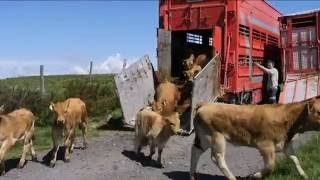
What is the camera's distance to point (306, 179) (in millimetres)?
8148

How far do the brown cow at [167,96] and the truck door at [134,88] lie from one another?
33 centimetres

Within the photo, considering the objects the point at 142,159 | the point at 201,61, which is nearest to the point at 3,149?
the point at 142,159

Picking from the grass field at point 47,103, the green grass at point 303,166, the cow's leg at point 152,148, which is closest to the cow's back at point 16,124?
the grass field at point 47,103

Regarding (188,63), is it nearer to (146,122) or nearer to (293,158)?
(146,122)

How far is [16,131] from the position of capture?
10414mm

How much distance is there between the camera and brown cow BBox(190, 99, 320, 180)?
27.2 ft

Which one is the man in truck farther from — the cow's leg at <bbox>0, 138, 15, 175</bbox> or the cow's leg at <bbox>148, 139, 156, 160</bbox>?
the cow's leg at <bbox>0, 138, 15, 175</bbox>

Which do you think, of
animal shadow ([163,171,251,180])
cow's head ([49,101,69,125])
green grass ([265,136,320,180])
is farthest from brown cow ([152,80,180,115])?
green grass ([265,136,320,180])

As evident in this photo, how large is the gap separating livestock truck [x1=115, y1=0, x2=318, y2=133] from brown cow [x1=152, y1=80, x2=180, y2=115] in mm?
372

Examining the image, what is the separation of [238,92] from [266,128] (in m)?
7.28

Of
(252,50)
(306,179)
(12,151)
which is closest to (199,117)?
(306,179)

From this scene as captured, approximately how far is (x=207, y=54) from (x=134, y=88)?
318 centimetres

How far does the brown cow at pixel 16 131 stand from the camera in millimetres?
10062

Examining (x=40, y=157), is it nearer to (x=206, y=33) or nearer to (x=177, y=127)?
(x=177, y=127)
